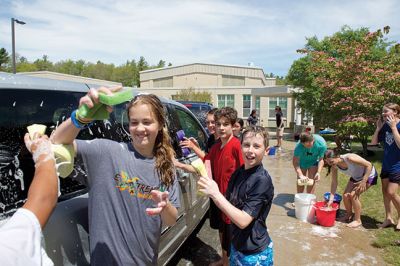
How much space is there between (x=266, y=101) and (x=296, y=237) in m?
34.0

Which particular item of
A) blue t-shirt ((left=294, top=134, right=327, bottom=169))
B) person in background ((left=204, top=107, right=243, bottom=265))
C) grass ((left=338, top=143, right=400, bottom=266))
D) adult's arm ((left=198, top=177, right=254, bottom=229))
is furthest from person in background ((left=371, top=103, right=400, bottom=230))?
adult's arm ((left=198, top=177, right=254, bottom=229))

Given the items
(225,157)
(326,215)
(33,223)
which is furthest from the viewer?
(326,215)

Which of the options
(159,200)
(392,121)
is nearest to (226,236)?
(159,200)

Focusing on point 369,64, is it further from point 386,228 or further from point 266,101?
point 266,101

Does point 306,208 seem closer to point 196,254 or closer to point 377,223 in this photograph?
point 377,223

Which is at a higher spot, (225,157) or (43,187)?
(43,187)

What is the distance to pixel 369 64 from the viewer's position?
407 inches

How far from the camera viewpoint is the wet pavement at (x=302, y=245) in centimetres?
380

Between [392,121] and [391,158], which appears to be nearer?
[392,121]

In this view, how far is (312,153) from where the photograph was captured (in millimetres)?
5547

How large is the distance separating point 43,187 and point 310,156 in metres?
5.13

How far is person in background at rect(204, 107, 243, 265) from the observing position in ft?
10.2

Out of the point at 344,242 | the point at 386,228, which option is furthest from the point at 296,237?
the point at 386,228

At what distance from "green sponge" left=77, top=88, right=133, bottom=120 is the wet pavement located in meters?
2.68
